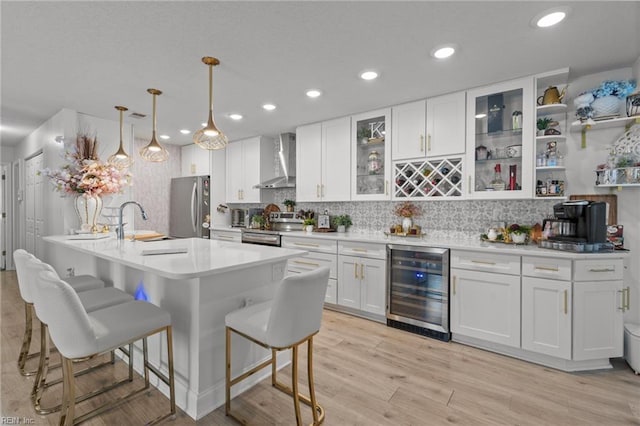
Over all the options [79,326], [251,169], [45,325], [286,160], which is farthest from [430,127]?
[45,325]

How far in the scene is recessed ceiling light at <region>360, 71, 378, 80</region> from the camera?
2.67 m

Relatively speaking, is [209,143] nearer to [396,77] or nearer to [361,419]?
[396,77]

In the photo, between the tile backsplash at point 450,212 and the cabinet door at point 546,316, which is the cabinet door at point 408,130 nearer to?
the tile backsplash at point 450,212

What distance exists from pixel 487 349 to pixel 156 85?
3.95m

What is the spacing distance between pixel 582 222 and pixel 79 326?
3.34 metres

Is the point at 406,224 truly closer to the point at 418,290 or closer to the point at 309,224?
the point at 418,290

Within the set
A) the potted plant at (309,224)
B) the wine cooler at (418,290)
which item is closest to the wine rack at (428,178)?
the wine cooler at (418,290)

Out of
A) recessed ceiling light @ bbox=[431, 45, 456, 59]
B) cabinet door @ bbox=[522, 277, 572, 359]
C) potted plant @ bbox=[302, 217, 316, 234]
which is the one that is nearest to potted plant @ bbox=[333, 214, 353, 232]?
potted plant @ bbox=[302, 217, 316, 234]

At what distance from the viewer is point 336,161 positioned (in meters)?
4.01

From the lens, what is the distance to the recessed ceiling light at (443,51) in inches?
88.1

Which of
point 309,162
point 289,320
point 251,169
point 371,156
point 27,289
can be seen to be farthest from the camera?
point 251,169

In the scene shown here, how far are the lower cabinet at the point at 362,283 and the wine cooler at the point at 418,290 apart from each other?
104 millimetres

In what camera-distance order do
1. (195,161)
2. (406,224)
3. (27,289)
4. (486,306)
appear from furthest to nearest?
(195,161) → (406,224) → (486,306) → (27,289)

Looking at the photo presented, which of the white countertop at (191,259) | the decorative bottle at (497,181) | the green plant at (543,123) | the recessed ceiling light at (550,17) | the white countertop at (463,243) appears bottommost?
the white countertop at (463,243)
